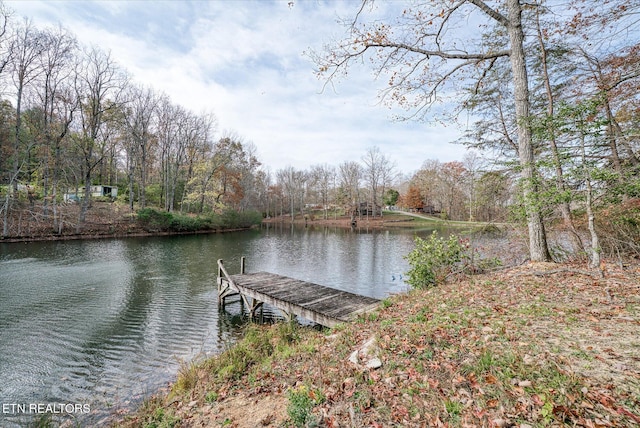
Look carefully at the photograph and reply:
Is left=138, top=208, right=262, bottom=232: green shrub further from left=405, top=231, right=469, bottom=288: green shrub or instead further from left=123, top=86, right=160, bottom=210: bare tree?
left=405, top=231, right=469, bottom=288: green shrub

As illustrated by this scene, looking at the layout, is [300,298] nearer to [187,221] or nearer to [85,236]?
[85,236]

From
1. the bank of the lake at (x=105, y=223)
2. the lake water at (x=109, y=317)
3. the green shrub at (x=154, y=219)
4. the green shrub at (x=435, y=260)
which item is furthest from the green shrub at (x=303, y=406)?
the green shrub at (x=154, y=219)

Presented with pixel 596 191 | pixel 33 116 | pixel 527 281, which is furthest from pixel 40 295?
pixel 33 116

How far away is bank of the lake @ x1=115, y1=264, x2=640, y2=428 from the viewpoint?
2.43 meters

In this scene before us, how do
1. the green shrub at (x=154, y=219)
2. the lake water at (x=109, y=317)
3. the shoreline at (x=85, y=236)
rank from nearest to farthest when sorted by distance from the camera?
the lake water at (x=109, y=317)
the shoreline at (x=85, y=236)
the green shrub at (x=154, y=219)

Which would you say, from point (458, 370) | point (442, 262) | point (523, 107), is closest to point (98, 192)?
point (442, 262)

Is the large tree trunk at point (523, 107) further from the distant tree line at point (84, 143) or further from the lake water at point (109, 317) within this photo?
the distant tree line at point (84, 143)

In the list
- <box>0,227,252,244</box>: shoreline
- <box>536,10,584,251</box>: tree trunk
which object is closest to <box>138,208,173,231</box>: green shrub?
<box>0,227,252,244</box>: shoreline

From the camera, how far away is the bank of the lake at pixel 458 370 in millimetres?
2427

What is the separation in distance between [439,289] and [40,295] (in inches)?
532

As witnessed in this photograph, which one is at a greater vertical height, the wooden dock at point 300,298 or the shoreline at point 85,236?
the shoreline at point 85,236

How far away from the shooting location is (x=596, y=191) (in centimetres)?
525

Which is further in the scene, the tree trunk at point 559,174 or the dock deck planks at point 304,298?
the dock deck planks at point 304,298

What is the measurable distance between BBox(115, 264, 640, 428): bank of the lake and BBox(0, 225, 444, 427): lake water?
1.72 meters
